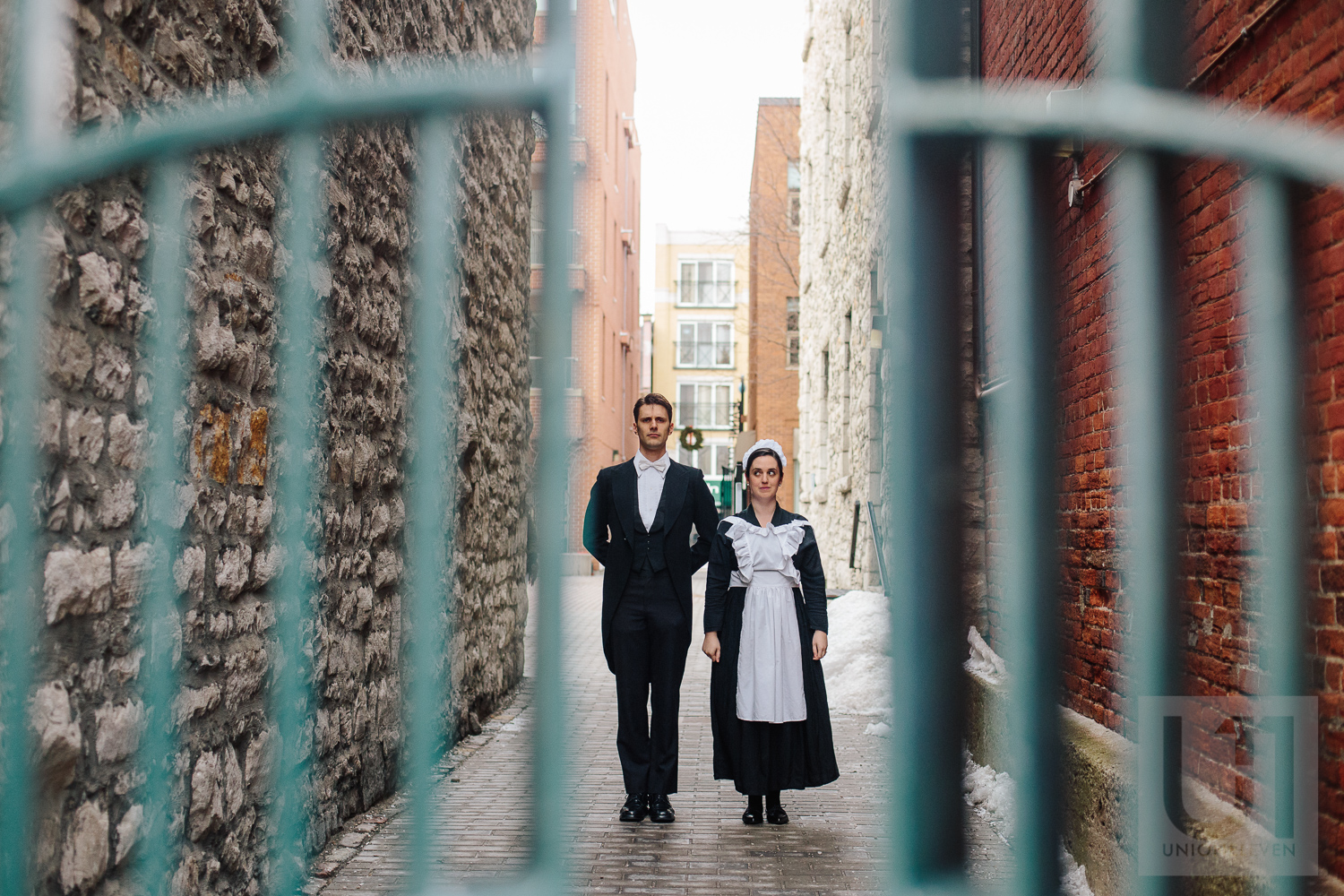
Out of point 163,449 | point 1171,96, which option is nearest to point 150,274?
point 163,449

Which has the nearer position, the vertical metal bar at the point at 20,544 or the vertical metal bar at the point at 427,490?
the vertical metal bar at the point at 427,490

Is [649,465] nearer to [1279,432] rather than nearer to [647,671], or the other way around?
[647,671]

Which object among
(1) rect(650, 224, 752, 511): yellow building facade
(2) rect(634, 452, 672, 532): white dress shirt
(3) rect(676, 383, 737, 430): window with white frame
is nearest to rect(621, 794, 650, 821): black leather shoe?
(2) rect(634, 452, 672, 532): white dress shirt

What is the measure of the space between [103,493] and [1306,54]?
115 inches

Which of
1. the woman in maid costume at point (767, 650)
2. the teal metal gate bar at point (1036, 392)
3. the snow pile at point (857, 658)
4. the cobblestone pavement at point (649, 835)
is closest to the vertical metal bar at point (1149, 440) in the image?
the teal metal gate bar at point (1036, 392)

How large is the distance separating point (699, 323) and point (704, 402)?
3.63m

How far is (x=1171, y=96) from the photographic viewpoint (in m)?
1.33

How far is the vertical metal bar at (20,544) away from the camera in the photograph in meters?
1.74

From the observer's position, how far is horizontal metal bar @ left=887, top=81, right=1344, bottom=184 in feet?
4.29

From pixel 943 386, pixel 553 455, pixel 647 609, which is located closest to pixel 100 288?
pixel 553 455

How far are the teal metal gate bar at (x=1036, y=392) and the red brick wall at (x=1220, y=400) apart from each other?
0.04 m

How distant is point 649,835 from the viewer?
179 inches

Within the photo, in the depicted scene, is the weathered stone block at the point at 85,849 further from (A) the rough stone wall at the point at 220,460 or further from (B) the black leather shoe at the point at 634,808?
(B) the black leather shoe at the point at 634,808

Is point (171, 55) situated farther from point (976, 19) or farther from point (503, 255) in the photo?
point (976, 19)
